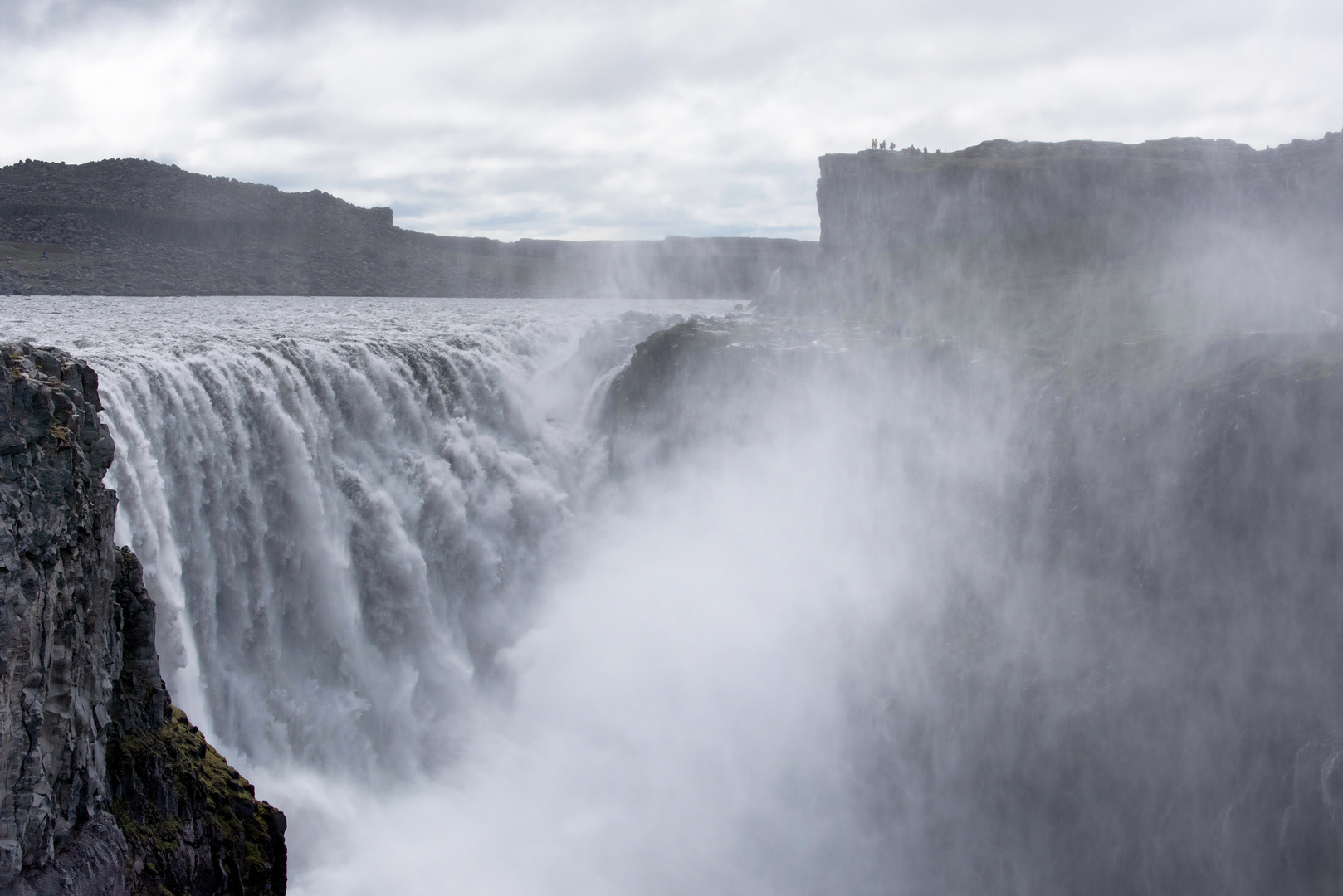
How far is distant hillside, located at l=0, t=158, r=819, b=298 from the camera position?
68.2m

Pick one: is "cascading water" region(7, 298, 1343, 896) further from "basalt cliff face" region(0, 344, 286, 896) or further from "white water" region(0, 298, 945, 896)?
"basalt cliff face" region(0, 344, 286, 896)

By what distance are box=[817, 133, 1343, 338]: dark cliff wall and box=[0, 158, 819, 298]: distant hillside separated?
8260 mm

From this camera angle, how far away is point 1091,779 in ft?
65.7

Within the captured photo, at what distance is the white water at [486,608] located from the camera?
18516 millimetres

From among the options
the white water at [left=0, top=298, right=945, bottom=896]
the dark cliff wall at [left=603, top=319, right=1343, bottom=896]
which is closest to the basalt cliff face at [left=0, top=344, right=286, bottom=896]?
the white water at [left=0, top=298, right=945, bottom=896]

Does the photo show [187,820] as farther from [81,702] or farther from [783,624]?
[783,624]

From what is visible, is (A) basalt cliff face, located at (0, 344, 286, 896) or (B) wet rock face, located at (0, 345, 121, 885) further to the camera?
(A) basalt cliff face, located at (0, 344, 286, 896)

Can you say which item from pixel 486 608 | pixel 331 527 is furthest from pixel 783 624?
pixel 331 527

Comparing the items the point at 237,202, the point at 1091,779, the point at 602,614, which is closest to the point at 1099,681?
the point at 1091,779

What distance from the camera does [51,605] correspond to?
9586 millimetres

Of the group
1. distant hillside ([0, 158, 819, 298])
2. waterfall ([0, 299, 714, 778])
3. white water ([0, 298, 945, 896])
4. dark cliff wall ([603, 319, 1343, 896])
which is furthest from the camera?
distant hillside ([0, 158, 819, 298])

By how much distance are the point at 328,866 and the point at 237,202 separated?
8930cm

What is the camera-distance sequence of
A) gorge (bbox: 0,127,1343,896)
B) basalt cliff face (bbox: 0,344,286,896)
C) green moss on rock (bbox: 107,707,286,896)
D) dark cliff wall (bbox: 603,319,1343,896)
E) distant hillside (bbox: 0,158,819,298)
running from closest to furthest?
basalt cliff face (bbox: 0,344,286,896) → green moss on rock (bbox: 107,707,286,896) → gorge (bbox: 0,127,1343,896) → dark cliff wall (bbox: 603,319,1343,896) → distant hillside (bbox: 0,158,819,298)

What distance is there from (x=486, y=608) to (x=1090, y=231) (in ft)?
104
